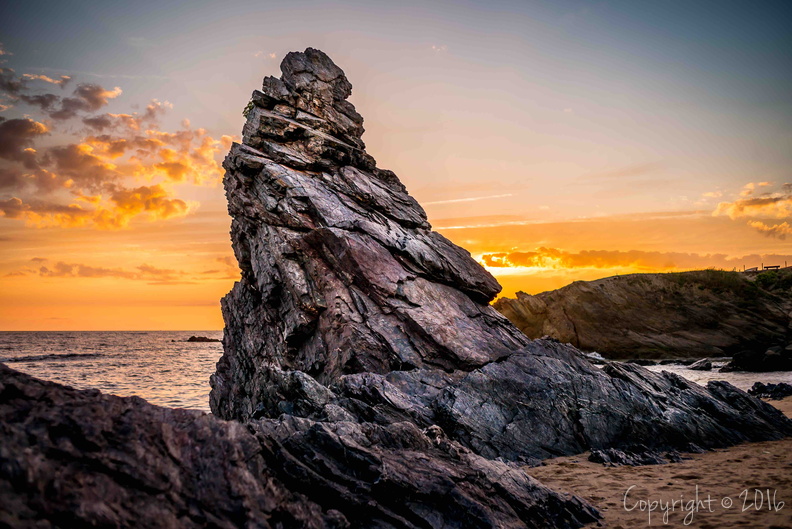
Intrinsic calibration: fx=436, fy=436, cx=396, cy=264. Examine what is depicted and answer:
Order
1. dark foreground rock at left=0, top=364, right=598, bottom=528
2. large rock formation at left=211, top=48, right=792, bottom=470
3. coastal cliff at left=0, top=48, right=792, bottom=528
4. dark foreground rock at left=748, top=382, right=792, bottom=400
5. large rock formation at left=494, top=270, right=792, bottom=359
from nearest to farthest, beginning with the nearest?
1. dark foreground rock at left=0, top=364, right=598, bottom=528
2. coastal cliff at left=0, top=48, right=792, bottom=528
3. large rock formation at left=211, top=48, right=792, bottom=470
4. dark foreground rock at left=748, top=382, right=792, bottom=400
5. large rock formation at left=494, top=270, right=792, bottom=359

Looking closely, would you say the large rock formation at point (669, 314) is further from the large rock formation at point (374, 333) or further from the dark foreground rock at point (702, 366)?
the large rock formation at point (374, 333)

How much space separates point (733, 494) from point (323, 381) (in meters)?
15.5

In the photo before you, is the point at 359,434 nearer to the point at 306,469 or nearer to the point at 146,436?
the point at 306,469

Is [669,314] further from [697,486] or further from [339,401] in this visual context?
[339,401]

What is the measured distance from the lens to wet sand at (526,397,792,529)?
10.3 meters

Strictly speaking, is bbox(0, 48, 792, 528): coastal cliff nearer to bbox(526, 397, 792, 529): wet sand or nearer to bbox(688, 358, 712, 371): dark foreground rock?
bbox(526, 397, 792, 529): wet sand

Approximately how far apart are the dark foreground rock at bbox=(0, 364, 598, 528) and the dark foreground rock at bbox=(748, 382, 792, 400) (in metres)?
25.0

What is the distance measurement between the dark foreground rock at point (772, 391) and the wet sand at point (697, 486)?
1404 centimetres

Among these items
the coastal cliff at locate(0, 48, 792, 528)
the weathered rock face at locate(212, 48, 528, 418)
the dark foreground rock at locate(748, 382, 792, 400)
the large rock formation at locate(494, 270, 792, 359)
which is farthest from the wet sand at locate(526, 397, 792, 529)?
the large rock formation at locate(494, 270, 792, 359)

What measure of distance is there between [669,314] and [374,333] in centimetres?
6333

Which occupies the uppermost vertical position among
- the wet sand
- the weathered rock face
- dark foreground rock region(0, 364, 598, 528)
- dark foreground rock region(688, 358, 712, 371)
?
the weathered rock face

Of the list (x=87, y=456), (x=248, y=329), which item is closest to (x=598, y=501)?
(x=87, y=456)

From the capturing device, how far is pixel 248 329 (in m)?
27.0

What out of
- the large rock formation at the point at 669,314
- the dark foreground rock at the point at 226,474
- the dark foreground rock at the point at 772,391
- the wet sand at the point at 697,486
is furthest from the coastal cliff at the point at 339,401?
the large rock formation at the point at 669,314
